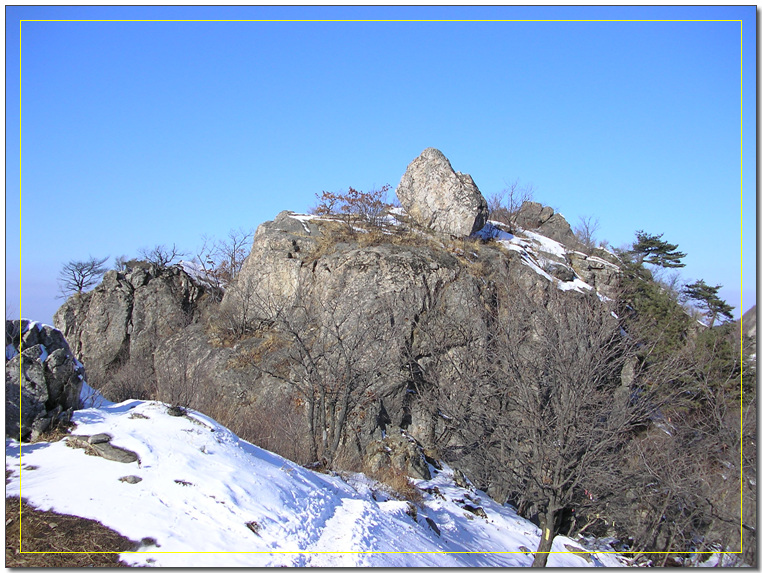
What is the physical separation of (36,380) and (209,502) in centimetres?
277

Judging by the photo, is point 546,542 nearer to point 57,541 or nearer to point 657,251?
point 57,541

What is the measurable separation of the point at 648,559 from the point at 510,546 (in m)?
4.28

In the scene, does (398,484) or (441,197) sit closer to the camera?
(398,484)

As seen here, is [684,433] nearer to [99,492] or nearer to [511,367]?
[511,367]

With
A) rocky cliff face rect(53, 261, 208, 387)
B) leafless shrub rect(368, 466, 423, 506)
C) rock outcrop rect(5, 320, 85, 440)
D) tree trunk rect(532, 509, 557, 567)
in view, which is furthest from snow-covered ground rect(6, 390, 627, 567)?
rocky cliff face rect(53, 261, 208, 387)

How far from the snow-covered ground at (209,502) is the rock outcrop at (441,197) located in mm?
13911

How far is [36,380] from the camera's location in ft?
22.9

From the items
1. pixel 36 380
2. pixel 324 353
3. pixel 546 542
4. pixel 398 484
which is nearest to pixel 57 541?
pixel 36 380

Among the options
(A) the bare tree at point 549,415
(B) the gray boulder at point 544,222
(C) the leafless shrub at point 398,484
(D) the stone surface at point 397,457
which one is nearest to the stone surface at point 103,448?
(C) the leafless shrub at point 398,484

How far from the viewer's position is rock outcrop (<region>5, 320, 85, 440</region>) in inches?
267

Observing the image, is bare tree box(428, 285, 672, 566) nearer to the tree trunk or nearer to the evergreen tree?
the tree trunk

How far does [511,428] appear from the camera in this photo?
42.4ft

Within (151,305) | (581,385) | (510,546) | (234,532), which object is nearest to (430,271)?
(581,385)

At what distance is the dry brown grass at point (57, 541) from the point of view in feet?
17.1
